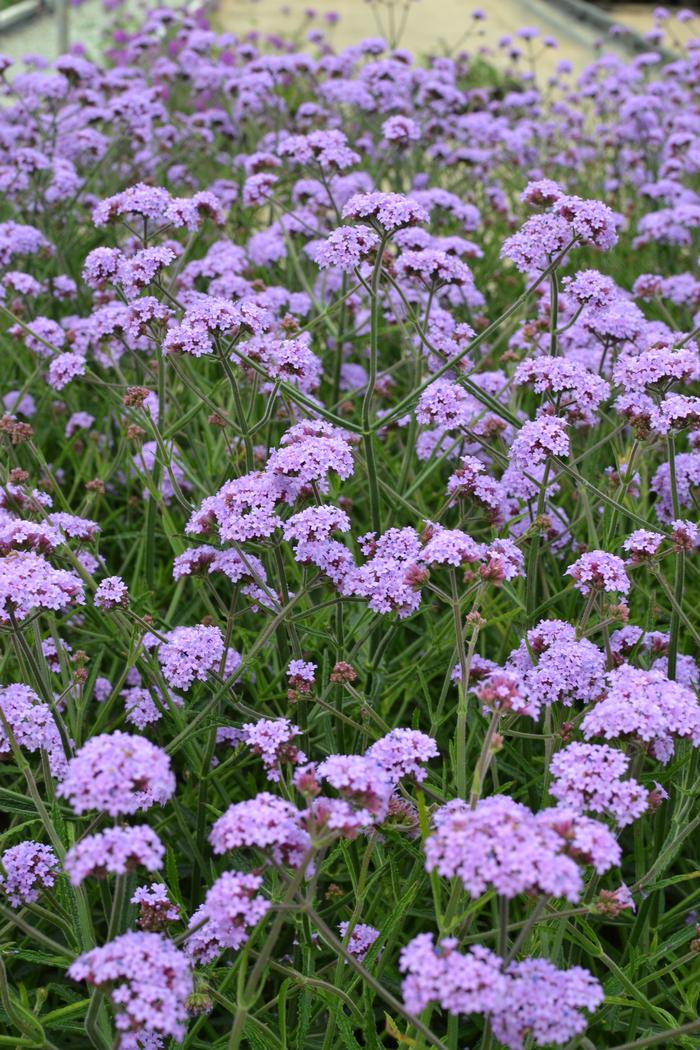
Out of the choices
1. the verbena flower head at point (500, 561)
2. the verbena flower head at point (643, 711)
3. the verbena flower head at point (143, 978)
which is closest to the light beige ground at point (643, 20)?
the verbena flower head at point (500, 561)

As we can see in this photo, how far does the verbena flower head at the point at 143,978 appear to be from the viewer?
1.47 meters

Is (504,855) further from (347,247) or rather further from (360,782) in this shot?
(347,247)

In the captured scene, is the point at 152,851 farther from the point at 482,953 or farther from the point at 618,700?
the point at 618,700

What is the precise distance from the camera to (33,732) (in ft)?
7.08

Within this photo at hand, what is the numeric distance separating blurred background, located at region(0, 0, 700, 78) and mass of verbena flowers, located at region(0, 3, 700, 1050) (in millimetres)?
8073

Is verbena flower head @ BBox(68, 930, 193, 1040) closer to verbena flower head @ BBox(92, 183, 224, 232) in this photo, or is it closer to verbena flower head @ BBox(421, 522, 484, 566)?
verbena flower head @ BBox(421, 522, 484, 566)

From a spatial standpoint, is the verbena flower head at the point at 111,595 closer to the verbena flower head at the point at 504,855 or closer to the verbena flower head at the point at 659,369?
the verbena flower head at the point at 504,855

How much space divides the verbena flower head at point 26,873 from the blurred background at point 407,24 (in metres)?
9.92

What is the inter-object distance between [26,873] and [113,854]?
2.33 ft

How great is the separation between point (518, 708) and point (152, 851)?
2.09 ft

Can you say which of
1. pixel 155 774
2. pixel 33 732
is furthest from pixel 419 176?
pixel 155 774

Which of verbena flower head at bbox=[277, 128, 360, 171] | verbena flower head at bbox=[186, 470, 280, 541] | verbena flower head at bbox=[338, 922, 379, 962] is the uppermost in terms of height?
verbena flower head at bbox=[277, 128, 360, 171]

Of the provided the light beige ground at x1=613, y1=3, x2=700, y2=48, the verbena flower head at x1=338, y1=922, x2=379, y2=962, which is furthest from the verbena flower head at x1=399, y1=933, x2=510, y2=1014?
the light beige ground at x1=613, y1=3, x2=700, y2=48

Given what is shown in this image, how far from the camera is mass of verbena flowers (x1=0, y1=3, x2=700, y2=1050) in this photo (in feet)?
5.29
